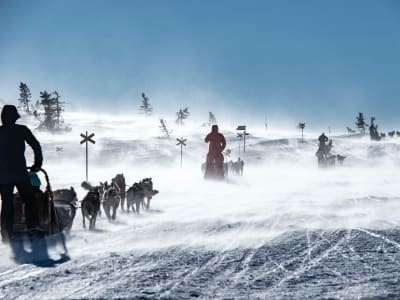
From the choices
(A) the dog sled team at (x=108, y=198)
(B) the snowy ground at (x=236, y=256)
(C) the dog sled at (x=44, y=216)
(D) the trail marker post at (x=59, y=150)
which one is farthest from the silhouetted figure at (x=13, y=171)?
(D) the trail marker post at (x=59, y=150)

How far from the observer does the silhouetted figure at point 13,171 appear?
618 cm

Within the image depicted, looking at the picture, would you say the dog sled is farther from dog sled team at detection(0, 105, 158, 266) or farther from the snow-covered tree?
the snow-covered tree

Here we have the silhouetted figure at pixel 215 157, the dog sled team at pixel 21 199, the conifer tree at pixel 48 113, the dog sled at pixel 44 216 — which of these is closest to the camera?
the dog sled team at pixel 21 199

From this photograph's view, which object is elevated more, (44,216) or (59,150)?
(59,150)

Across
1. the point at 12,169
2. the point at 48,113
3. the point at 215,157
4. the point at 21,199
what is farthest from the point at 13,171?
the point at 48,113

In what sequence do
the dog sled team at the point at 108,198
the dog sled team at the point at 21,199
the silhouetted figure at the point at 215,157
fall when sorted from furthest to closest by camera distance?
the silhouetted figure at the point at 215,157 → the dog sled team at the point at 108,198 → the dog sled team at the point at 21,199

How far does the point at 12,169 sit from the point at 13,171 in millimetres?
31

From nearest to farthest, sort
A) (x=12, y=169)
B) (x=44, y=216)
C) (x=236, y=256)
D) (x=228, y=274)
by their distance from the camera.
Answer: (x=228, y=274), (x=236, y=256), (x=12, y=169), (x=44, y=216)

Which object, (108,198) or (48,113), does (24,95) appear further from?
(108,198)

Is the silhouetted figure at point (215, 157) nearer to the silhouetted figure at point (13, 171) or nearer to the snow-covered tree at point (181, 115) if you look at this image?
the silhouetted figure at point (13, 171)

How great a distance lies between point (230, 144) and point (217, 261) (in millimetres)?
56166

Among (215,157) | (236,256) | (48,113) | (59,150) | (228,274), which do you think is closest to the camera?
(228,274)

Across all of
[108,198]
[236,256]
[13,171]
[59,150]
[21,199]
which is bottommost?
[236,256]

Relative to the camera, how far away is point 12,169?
6176 mm
